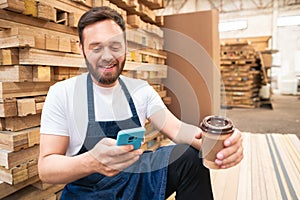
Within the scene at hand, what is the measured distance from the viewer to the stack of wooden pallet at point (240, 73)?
582cm

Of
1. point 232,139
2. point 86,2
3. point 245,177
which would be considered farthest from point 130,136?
point 245,177

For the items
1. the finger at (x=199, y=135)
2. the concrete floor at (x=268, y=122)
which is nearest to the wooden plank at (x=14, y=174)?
the finger at (x=199, y=135)

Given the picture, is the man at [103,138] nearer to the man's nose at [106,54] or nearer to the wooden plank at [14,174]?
the man's nose at [106,54]

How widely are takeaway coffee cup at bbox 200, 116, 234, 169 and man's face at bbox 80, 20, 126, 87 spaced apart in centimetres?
50

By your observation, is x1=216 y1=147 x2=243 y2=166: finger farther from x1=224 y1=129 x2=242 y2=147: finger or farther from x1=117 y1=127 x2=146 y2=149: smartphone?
x1=117 y1=127 x2=146 y2=149: smartphone

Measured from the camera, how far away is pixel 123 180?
0.97 meters

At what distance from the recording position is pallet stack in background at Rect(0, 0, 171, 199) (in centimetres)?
123

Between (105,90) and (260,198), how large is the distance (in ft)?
4.40

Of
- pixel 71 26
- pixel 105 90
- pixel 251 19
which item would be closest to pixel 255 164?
pixel 105 90

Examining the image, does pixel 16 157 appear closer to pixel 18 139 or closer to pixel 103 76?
pixel 18 139

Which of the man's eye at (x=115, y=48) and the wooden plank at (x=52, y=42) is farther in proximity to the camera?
the wooden plank at (x=52, y=42)

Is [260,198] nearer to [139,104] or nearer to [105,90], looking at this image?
[139,104]

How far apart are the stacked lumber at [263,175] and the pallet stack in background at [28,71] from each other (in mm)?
1249

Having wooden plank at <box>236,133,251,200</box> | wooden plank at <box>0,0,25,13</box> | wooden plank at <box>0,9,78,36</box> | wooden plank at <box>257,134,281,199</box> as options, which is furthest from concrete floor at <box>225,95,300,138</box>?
wooden plank at <box>0,0,25,13</box>
